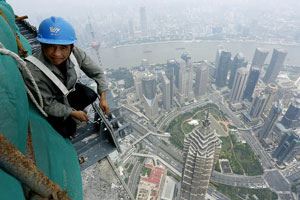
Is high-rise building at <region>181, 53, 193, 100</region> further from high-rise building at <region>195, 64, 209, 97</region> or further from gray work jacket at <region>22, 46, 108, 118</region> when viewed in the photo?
gray work jacket at <region>22, 46, 108, 118</region>

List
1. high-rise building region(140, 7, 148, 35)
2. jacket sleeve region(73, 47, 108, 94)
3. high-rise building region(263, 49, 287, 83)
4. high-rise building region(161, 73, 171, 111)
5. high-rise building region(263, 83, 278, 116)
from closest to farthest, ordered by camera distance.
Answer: jacket sleeve region(73, 47, 108, 94) → high-rise building region(263, 83, 278, 116) → high-rise building region(161, 73, 171, 111) → high-rise building region(263, 49, 287, 83) → high-rise building region(140, 7, 148, 35)

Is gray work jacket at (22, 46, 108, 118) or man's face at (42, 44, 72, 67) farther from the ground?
man's face at (42, 44, 72, 67)

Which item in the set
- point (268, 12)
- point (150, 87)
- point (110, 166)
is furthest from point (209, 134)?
point (268, 12)

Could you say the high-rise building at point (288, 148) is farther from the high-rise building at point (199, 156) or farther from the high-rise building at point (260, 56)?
the high-rise building at point (260, 56)

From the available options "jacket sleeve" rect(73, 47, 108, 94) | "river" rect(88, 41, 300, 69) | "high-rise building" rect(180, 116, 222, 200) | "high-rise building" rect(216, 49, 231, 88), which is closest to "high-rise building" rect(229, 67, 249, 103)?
"high-rise building" rect(216, 49, 231, 88)

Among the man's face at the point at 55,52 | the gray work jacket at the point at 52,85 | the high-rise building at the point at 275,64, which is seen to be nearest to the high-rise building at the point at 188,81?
the high-rise building at the point at 275,64

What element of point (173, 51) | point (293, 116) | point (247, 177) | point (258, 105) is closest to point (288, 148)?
point (293, 116)

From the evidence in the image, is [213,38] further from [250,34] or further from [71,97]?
[71,97]
